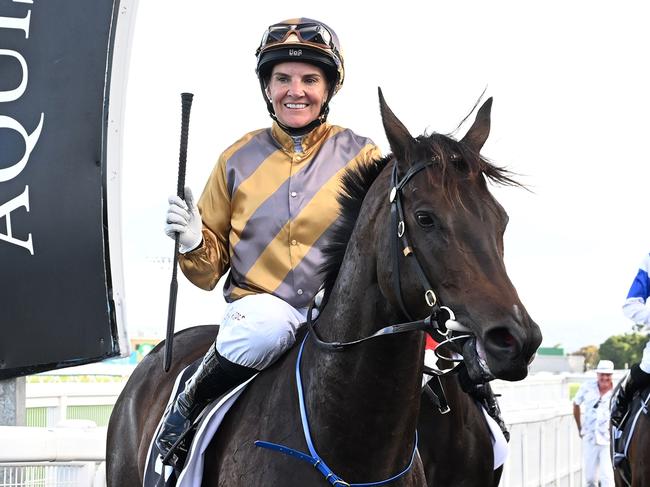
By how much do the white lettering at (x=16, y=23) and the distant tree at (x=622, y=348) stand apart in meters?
52.2

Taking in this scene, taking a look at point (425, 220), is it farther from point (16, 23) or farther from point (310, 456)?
point (16, 23)

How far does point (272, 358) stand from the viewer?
4203 mm

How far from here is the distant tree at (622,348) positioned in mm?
56444

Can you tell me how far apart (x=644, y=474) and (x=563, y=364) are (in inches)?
1287

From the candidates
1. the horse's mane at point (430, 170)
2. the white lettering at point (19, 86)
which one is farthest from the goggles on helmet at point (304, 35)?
the white lettering at point (19, 86)

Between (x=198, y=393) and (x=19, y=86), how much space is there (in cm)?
169

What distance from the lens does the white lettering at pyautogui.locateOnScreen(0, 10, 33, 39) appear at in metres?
4.91

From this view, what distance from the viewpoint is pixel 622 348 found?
194 ft

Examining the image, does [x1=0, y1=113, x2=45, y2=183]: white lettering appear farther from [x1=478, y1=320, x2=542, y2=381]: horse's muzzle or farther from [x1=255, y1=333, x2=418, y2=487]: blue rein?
[x1=478, y1=320, x2=542, y2=381]: horse's muzzle

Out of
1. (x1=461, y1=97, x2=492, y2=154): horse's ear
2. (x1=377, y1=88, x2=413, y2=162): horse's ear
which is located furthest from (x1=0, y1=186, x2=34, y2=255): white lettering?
(x1=461, y1=97, x2=492, y2=154): horse's ear

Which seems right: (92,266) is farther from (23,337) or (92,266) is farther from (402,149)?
(402,149)

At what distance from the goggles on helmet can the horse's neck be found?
112 cm

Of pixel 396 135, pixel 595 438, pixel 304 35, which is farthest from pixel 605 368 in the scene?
pixel 396 135

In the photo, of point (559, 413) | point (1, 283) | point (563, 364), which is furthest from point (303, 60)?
point (563, 364)
